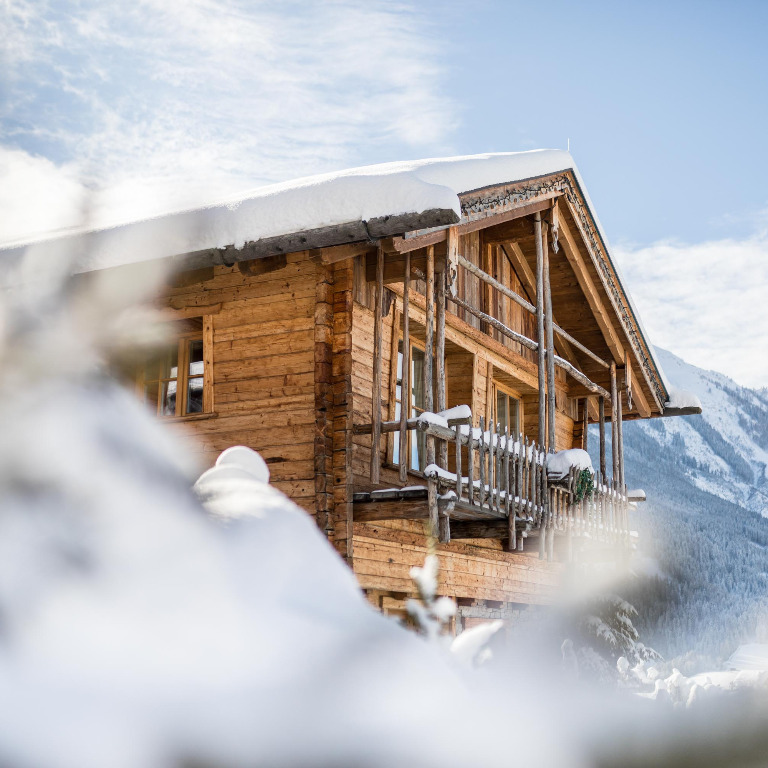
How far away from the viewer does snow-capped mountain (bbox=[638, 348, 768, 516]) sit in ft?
313

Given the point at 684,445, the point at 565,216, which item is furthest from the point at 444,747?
the point at 684,445

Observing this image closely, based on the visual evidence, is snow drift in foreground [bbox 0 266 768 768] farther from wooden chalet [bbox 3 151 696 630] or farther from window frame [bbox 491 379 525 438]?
window frame [bbox 491 379 525 438]

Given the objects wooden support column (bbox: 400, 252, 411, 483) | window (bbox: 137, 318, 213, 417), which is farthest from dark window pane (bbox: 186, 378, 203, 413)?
wooden support column (bbox: 400, 252, 411, 483)

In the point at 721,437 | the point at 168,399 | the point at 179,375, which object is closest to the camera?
the point at 179,375

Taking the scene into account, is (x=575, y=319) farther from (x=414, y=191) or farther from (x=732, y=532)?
(x=732, y=532)

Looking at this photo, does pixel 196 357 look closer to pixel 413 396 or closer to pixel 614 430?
pixel 413 396

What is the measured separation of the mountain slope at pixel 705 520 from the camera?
133 feet

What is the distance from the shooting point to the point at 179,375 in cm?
985

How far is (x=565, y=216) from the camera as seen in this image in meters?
12.2

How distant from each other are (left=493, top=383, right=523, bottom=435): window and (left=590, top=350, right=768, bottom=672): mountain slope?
4.08 meters

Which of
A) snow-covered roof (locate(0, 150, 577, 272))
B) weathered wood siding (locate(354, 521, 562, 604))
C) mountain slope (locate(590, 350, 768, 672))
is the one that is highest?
mountain slope (locate(590, 350, 768, 672))

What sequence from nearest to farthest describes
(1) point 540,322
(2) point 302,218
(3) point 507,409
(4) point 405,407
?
(2) point 302,218 → (4) point 405,407 → (1) point 540,322 → (3) point 507,409

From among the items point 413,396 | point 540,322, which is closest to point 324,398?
point 413,396

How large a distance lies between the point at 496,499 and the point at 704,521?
2282 inches
